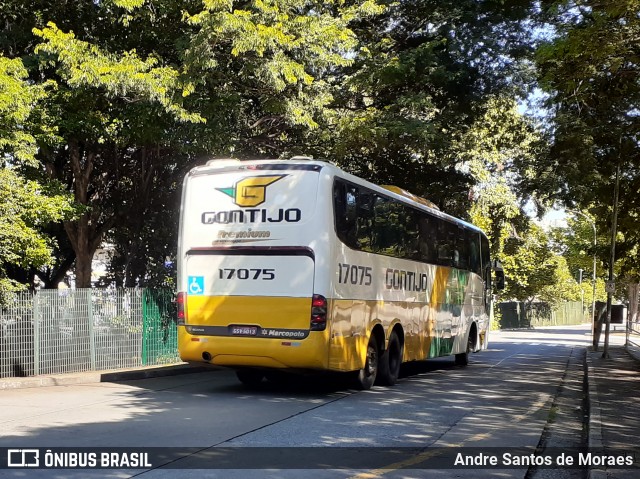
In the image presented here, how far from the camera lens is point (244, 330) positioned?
12070 mm

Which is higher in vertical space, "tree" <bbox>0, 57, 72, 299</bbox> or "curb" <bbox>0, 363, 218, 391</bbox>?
"tree" <bbox>0, 57, 72, 299</bbox>

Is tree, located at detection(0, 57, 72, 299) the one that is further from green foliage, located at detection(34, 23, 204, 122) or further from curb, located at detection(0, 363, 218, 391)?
curb, located at detection(0, 363, 218, 391)

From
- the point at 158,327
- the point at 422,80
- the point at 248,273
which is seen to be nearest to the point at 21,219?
the point at 158,327

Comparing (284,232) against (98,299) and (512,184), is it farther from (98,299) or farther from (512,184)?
(512,184)

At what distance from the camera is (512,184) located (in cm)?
3278

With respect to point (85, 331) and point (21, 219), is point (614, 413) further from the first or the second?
point (21, 219)

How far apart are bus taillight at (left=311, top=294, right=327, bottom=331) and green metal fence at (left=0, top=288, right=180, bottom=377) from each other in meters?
6.45

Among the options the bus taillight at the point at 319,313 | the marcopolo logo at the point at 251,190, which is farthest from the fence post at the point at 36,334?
the bus taillight at the point at 319,313

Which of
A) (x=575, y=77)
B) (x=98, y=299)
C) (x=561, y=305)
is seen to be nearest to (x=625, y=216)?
(x=575, y=77)

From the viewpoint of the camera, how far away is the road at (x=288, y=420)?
7.38 metres

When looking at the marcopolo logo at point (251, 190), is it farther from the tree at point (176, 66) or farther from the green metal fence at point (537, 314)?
the green metal fence at point (537, 314)

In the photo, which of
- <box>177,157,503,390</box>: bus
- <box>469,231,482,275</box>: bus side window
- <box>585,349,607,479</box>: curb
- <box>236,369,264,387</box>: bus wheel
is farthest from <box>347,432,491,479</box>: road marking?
<box>469,231,482,275</box>: bus side window

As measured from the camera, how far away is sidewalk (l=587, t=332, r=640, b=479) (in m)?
8.01

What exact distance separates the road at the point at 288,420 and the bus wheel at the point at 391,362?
373 millimetres
